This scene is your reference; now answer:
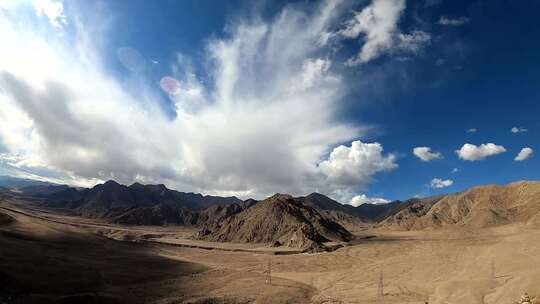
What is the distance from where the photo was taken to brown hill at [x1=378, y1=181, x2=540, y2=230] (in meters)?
155

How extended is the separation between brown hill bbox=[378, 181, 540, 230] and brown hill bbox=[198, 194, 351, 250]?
56269 mm

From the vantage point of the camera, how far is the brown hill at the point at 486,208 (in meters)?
155

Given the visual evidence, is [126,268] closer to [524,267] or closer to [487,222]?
[524,267]

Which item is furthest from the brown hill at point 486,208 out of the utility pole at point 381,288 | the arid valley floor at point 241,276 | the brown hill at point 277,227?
the utility pole at point 381,288

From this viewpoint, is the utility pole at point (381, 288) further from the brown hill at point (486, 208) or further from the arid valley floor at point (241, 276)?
the brown hill at point (486, 208)

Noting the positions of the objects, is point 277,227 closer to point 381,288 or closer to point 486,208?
point 381,288

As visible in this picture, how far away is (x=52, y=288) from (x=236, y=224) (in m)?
109

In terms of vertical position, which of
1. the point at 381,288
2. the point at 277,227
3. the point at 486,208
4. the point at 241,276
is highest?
the point at 486,208

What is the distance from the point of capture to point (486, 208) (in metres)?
166

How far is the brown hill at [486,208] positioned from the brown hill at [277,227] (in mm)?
56269

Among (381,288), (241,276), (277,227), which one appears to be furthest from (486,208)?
(241,276)

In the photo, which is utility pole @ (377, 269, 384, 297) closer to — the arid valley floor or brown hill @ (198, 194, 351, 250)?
the arid valley floor

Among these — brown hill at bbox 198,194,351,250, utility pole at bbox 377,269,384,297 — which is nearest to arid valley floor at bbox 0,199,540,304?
utility pole at bbox 377,269,384,297

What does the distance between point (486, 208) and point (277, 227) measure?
296 ft
